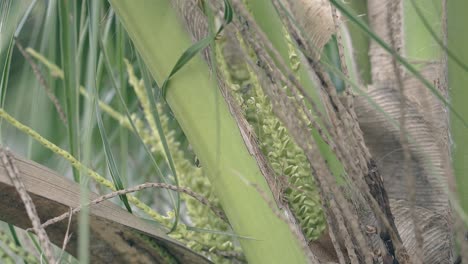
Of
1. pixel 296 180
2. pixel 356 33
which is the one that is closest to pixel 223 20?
pixel 296 180

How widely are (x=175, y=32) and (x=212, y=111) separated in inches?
3.2

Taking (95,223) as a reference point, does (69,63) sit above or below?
above

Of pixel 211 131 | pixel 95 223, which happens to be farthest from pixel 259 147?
pixel 95 223

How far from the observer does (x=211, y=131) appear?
66 cm

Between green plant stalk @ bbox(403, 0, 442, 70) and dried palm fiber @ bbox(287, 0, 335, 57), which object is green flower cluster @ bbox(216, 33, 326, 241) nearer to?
dried palm fiber @ bbox(287, 0, 335, 57)

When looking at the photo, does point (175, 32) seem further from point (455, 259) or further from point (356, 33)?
point (356, 33)

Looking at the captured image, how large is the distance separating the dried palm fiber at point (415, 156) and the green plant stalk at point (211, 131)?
0.14m

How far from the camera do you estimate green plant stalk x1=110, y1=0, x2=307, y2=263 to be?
65 cm

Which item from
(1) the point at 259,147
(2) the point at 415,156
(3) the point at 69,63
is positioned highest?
(3) the point at 69,63

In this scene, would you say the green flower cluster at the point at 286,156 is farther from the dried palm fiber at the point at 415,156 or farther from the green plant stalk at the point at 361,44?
the green plant stalk at the point at 361,44

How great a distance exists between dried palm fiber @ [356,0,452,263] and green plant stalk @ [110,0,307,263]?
0.14m

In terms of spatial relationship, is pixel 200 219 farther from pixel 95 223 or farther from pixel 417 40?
pixel 417 40

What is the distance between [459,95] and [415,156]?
0.33 ft

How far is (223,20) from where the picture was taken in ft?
1.73
